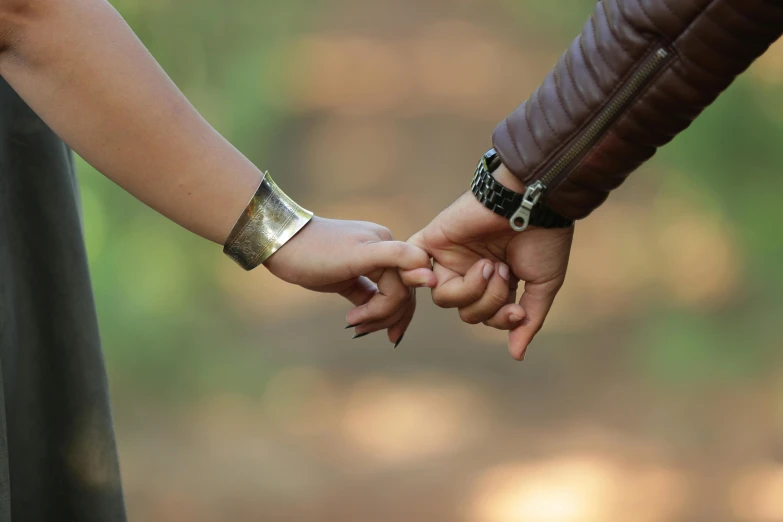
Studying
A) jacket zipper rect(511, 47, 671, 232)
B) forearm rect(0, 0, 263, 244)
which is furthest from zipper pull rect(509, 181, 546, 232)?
forearm rect(0, 0, 263, 244)

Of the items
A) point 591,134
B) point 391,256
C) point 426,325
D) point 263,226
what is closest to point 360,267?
point 391,256

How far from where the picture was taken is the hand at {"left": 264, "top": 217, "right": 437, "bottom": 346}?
1205mm

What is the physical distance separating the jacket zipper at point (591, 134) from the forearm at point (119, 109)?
39 cm

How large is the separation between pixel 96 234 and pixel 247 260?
Result: 2.40 m

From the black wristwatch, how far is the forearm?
37 cm

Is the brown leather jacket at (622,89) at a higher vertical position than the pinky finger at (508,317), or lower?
higher

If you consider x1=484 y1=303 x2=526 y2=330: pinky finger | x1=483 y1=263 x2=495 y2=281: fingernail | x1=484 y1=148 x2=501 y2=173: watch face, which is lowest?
x1=484 y1=303 x2=526 y2=330: pinky finger

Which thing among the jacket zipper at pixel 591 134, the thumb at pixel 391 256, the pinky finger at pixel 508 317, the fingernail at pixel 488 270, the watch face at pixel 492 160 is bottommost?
the pinky finger at pixel 508 317

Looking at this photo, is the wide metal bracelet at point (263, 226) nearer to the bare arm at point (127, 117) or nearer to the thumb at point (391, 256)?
the bare arm at point (127, 117)

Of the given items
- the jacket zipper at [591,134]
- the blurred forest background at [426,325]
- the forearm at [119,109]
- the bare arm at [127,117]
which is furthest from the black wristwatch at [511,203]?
the blurred forest background at [426,325]

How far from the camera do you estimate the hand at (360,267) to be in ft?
3.95

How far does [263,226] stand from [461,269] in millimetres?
387

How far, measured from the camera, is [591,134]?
1.19 m

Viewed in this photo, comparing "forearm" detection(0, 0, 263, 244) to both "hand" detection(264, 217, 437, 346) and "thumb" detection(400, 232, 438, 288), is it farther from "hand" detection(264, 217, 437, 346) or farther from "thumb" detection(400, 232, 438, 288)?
"thumb" detection(400, 232, 438, 288)
